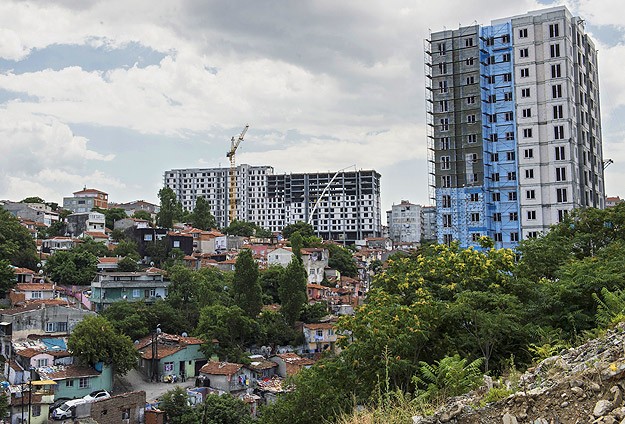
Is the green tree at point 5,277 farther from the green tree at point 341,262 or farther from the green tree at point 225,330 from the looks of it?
the green tree at point 341,262

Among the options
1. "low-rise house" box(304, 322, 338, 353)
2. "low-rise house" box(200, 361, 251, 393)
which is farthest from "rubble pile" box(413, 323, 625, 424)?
"low-rise house" box(304, 322, 338, 353)

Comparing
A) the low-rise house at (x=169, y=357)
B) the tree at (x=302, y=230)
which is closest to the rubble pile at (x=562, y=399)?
the low-rise house at (x=169, y=357)

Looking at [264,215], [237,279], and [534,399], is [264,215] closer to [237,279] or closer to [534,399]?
[237,279]

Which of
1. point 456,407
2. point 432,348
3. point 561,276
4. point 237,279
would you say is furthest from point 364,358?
point 237,279

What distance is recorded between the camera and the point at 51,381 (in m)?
23.5

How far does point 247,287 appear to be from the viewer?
35.0m

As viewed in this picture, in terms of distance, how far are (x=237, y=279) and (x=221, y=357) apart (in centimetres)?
538

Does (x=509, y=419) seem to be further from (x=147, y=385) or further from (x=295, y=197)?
(x=295, y=197)

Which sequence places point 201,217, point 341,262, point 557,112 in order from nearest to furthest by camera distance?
→ point 557,112 < point 341,262 < point 201,217

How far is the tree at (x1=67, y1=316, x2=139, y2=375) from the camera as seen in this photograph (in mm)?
26453

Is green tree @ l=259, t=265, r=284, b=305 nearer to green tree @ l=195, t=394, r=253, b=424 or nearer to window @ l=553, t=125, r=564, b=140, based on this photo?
green tree @ l=195, t=394, r=253, b=424

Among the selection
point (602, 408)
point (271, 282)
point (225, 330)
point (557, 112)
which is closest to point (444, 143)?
point (557, 112)

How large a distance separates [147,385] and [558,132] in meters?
26.8

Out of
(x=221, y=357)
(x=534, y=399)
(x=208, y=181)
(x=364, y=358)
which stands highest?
(x=208, y=181)
